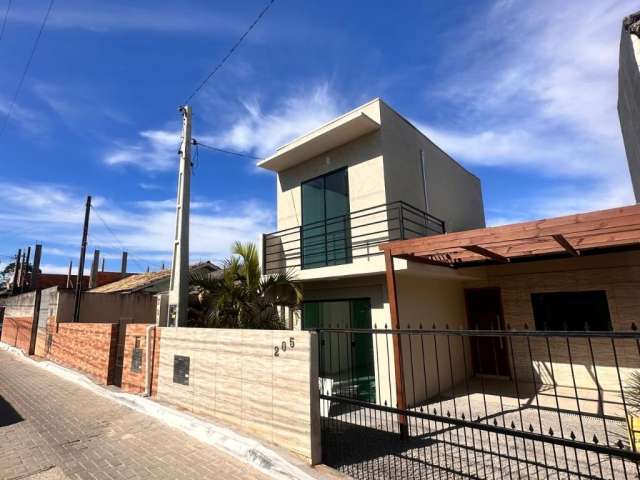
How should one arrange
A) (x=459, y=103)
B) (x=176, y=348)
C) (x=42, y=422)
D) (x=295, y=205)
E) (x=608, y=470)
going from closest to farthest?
(x=608, y=470)
(x=42, y=422)
(x=176, y=348)
(x=459, y=103)
(x=295, y=205)

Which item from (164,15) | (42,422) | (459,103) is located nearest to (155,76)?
(164,15)

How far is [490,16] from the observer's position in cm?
661

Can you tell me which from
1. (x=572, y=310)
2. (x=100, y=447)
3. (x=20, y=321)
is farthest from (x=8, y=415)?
(x=20, y=321)

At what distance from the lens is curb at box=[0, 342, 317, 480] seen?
15.3ft

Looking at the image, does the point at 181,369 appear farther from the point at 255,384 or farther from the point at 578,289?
the point at 578,289

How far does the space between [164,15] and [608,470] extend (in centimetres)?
1016

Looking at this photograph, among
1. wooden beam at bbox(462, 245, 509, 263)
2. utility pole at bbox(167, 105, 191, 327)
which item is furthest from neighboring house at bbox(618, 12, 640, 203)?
utility pole at bbox(167, 105, 191, 327)

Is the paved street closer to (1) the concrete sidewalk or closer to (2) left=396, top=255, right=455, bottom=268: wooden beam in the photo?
(1) the concrete sidewalk

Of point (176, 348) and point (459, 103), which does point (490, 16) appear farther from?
point (176, 348)

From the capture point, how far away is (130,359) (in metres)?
9.40

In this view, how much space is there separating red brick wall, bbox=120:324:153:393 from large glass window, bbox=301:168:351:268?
4620mm

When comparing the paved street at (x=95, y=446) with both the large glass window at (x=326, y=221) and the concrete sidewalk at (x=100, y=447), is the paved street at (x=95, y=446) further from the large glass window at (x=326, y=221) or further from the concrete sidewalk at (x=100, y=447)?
the large glass window at (x=326, y=221)

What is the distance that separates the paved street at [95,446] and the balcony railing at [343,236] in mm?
5087

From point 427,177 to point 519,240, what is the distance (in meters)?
5.90
